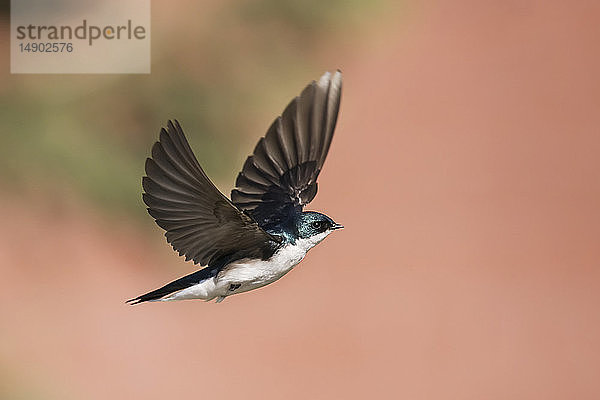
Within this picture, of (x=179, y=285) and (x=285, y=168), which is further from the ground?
(x=285, y=168)

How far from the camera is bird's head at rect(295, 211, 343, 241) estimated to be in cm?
91

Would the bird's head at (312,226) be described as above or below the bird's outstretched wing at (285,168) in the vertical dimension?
below

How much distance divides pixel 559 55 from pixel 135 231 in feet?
5.41

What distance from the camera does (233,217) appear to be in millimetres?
850

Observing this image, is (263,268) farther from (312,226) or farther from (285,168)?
(285,168)

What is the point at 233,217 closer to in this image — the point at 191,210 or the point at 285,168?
the point at 191,210

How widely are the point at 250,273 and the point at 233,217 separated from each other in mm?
72

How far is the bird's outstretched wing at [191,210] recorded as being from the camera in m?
0.83

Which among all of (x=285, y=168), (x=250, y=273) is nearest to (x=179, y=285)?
(x=250, y=273)

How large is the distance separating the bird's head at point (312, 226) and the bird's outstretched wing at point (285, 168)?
0.22ft

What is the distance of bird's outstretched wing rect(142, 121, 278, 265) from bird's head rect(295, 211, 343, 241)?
0.03 meters

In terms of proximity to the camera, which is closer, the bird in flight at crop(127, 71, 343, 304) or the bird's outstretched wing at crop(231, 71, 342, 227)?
the bird in flight at crop(127, 71, 343, 304)

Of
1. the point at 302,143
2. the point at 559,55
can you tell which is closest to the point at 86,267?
the point at 559,55

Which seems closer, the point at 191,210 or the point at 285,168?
the point at 191,210
